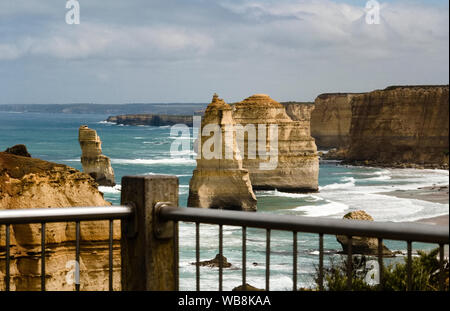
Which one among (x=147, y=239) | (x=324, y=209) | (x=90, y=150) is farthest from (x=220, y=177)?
(x=147, y=239)

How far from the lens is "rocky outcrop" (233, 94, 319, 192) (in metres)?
64.1

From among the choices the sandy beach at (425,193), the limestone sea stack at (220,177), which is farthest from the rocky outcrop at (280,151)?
the limestone sea stack at (220,177)

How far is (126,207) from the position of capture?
3.84m

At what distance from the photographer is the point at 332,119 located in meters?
138

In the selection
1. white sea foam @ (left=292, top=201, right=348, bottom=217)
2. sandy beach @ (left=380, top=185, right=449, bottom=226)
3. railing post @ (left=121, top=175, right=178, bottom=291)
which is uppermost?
railing post @ (left=121, top=175, right=178, bottom=291)

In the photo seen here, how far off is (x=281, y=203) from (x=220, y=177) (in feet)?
40.5

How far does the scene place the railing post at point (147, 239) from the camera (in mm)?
3811

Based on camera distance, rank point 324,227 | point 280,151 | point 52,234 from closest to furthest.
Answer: point 324,227 < point 52,234 < point 280,151

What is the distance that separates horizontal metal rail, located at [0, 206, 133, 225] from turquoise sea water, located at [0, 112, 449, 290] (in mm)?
1822

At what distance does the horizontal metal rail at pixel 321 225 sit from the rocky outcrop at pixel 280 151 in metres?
59.5

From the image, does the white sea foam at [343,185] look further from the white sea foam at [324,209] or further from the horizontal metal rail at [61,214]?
the horizontal metal rail at [61,214]

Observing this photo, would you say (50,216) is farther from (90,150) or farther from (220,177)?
(90,150)

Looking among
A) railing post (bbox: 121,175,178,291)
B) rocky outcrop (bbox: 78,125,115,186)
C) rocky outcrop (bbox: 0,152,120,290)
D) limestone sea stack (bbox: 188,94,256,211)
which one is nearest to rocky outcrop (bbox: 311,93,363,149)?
rocky outcrop (bbox: 78,125,115,186)

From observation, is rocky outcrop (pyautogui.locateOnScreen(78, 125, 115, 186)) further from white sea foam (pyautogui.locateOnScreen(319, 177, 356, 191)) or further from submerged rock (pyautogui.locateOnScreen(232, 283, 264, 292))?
submerged rock (pyautogui.locateOnScreen(232, 283, 264, 292))
